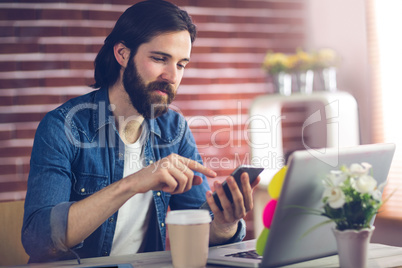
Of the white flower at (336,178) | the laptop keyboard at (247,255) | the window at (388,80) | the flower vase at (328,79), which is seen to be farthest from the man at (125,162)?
the window at (388,80)

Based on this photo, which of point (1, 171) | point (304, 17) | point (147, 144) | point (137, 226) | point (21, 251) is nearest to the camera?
point (21, 251)

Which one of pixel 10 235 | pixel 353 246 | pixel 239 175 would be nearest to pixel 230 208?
pixel 239 175

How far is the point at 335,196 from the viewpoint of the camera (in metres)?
0.97

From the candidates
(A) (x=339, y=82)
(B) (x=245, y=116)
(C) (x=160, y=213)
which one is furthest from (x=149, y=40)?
(A) (x=339, y=82)

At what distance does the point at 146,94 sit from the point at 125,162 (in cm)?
28

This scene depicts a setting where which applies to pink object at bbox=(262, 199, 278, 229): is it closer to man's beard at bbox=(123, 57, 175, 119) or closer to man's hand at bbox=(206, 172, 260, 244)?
man's hand at bbox=(206, 172, 260, 244)

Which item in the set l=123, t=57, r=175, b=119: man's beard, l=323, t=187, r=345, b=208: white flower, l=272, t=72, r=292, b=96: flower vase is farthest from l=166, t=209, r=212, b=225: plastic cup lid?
l=272, t=72, r=292, b=96: flower vase

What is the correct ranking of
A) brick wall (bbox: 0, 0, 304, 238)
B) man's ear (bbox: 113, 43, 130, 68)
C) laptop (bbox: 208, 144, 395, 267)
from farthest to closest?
brick wall (bbox: 0, 0, 304, 238) → man's ear (bbox: 113, 43, 130, 68) → laptop (bbox: 208, 144, 395, 267)

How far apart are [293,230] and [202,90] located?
7.79ft

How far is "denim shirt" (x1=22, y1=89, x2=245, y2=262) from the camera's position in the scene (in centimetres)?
130

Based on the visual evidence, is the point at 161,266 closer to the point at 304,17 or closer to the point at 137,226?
the point at 137,226

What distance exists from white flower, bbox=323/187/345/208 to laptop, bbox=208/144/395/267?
0.13ft

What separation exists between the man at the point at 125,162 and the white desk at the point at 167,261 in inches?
2.9

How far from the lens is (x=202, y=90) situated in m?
3.32
